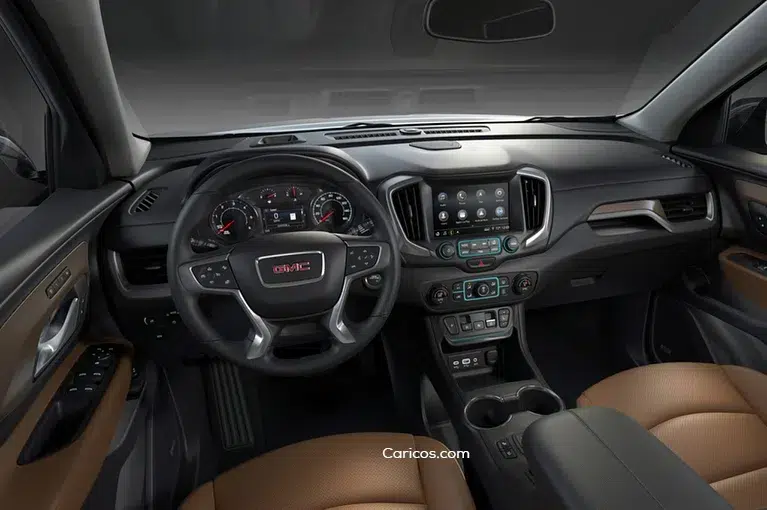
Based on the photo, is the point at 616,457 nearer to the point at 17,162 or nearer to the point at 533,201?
the point at 533,201

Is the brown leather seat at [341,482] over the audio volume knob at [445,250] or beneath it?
beneath

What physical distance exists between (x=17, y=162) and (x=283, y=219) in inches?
32.0

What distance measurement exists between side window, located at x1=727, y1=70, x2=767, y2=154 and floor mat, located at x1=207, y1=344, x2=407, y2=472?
69.0 inches

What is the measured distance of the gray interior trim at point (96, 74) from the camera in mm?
1382

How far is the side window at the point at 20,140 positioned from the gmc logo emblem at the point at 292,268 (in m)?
0.73

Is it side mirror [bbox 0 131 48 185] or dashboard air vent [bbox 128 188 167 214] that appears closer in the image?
side mirror [bbox 0 131 48 185]

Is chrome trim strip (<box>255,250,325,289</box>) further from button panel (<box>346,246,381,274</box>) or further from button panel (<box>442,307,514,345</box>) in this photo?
button panel (<box>442,307,514,345</box>)

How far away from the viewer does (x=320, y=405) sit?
8.40 feet

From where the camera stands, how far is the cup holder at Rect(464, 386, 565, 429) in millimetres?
1979

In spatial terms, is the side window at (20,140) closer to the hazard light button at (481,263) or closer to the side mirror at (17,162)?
the side mirror at (17,162)

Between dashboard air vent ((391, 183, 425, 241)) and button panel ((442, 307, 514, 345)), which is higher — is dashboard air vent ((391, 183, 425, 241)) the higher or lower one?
the higher one

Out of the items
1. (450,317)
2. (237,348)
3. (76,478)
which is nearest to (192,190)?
(237,348)

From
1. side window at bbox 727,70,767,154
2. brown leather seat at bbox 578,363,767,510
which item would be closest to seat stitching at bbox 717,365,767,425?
brown leather seat at bbox 578,363,767,510

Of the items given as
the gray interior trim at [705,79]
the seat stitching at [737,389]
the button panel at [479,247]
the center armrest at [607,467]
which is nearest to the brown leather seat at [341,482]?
the center armrest at [607,467]
